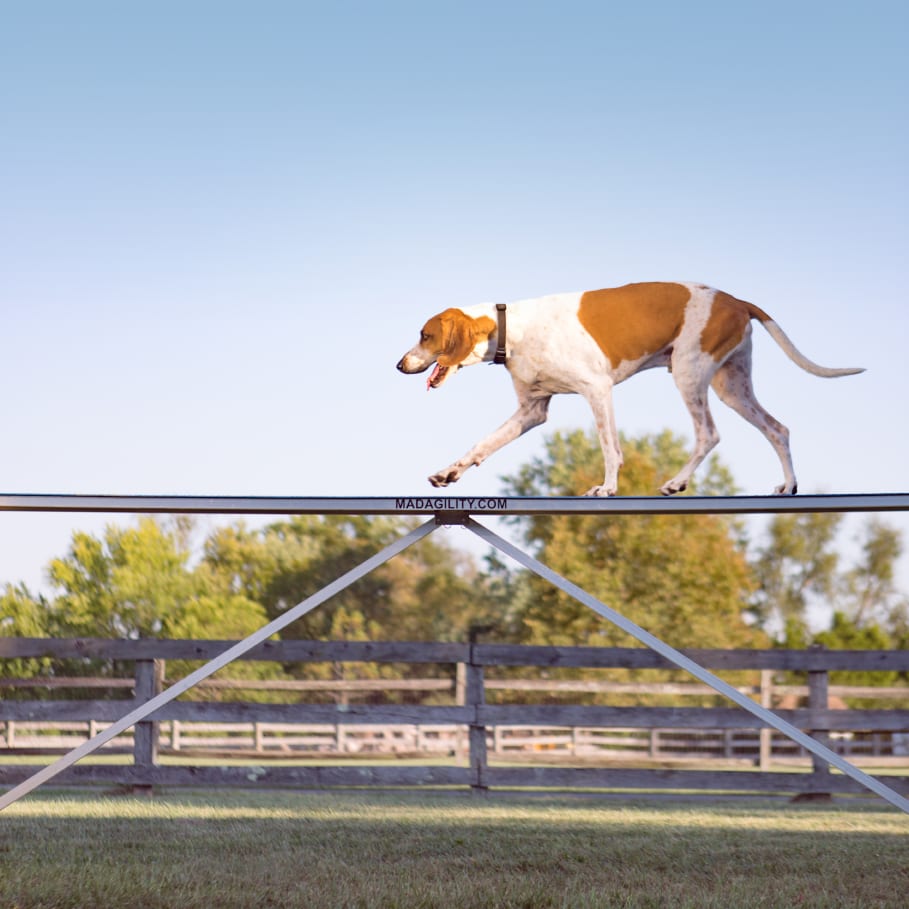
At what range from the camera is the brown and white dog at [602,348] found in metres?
5.16

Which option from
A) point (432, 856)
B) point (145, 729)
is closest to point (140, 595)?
point (145, 729)

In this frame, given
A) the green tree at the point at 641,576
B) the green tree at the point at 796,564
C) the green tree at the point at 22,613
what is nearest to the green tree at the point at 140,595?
the green tree at the point at 22,613

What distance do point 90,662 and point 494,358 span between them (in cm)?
2424

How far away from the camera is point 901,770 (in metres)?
19.6

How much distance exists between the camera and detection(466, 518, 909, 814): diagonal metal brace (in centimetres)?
423

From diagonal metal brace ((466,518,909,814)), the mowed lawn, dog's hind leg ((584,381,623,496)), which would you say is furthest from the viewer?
dog's hind leg ((584,381,623,496))

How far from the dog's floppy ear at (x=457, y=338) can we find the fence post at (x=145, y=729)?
472 cm

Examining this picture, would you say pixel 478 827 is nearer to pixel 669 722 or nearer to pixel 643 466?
pixel 669 722

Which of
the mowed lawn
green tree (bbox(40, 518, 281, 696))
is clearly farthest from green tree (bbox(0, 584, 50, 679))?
the mowed lawn

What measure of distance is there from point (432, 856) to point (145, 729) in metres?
4.35

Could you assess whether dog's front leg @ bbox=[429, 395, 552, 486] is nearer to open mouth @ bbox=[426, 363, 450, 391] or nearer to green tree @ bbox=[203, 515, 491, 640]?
open mouth @ bbox=[426, 363, 450, 391]

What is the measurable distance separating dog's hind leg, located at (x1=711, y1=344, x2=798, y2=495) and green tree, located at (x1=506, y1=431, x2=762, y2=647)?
23.0m

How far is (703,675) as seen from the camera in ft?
14.3

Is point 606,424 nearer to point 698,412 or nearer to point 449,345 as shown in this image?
point 698,412
